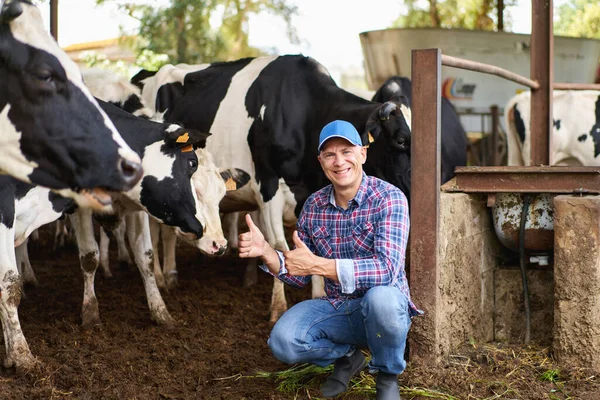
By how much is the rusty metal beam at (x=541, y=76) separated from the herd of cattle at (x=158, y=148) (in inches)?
38.1

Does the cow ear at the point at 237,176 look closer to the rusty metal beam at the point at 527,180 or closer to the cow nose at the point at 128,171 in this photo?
the rusty metal beam at the point at 527,180

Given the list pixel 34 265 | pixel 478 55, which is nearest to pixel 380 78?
pixel 478 55

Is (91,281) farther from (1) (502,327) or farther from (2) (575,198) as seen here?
(2) (575,198)

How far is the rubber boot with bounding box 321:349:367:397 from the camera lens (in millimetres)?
3855

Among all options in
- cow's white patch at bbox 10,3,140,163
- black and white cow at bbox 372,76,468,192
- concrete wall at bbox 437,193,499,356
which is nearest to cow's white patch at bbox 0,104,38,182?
cow's white patch at bbox 10,3,140,163

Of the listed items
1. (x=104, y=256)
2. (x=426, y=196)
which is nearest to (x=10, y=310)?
(x=426, y=196)

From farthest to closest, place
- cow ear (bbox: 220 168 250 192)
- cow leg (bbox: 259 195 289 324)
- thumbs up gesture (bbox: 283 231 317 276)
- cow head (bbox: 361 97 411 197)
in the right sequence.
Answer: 1. cow leg (bbox: 259 195 289 324)
2. cow ear (bbox: 220 168 250 192)
3. cow head (bbox: 361 97 411 197)
4. thumbs up gesture (bbox: 283 231 317 276)

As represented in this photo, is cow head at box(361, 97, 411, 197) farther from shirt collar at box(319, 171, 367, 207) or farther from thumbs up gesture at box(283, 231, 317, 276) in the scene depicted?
thumbs up gesture at box(283, 231, 317, 276)

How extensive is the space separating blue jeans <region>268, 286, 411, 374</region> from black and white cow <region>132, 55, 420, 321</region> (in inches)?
82.4

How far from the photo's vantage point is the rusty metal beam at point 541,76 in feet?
19.1

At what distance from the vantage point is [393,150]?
20.4 feet

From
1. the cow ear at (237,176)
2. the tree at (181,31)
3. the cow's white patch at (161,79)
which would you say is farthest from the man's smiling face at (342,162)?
the tree at (181,31)

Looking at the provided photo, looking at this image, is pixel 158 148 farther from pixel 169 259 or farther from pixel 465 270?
pixel 169 259

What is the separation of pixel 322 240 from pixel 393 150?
2452mm
